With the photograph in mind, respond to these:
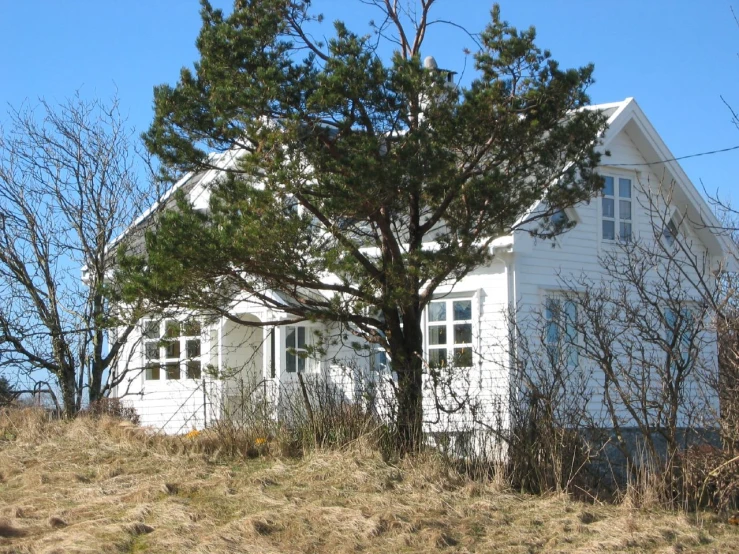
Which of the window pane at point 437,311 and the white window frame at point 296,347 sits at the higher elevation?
the window pane at point 437,311

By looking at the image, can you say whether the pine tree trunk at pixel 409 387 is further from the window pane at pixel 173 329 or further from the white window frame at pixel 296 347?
the white window frame at pixel 296 347

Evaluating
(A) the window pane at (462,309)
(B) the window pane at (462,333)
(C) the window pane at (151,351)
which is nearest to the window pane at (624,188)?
(A) the window pane at (462,309)

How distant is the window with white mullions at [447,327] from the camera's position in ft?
52.0

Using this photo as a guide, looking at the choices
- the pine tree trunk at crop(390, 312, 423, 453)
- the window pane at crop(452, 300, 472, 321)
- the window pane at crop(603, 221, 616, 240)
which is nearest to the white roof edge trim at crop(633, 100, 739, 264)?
the window pane at crop(603, 221, 616, 240)

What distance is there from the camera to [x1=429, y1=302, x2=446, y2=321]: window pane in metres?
16.2

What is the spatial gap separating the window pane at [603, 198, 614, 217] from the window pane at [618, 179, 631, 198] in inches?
12.3

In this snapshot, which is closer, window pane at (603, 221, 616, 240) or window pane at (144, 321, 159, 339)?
window pane at (144, 321, 159, 339)

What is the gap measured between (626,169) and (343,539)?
11850 millimetres

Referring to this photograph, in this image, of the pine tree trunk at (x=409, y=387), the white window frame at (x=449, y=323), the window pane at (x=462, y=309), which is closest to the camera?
the pine tree trunk at (x=409, y=387)

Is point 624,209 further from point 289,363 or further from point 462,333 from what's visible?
point 289,363

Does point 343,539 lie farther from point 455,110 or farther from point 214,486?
point 455,110

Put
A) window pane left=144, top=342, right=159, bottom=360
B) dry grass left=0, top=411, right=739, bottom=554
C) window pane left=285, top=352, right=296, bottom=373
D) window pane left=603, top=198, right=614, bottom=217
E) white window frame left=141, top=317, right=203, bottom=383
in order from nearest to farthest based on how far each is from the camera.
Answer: dry grass left=0, top=411, right=739, bottom=554 → white window frame left=141, top=317, right=203, bottom=383 → window pane left=144, top=342, right=159, bottom=360 → window pane left=603, top=198, right=614, bottom=217 → window pane left=285, top=352, right=296, bottom=373

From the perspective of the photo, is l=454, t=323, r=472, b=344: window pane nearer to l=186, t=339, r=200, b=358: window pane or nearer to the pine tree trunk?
l=186, t=339, r=200, b=358: window pane

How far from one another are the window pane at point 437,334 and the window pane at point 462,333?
9.4 inches
